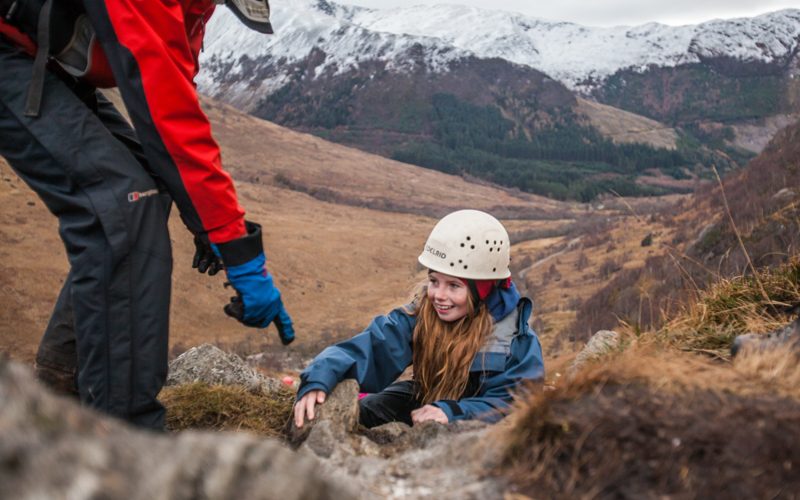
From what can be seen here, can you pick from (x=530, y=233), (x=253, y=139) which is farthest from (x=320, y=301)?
(x=253, y=139)

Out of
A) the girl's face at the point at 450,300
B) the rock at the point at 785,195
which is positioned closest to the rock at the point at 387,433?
the girl's face at the point at 450,300

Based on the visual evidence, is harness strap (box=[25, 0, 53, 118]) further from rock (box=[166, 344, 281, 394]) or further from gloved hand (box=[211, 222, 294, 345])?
rock (box=[166, 344, 281, 394])

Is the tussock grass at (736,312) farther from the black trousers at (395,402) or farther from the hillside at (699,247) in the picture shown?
the black trousers at (395,402)

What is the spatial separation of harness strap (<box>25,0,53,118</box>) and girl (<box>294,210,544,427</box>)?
187 cm

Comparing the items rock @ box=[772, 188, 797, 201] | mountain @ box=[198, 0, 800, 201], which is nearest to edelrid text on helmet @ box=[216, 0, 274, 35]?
rock @ box=[772, 188, 797, 201]

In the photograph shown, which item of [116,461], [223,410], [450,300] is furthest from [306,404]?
[116,461]

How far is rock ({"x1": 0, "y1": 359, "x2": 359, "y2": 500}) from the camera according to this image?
1.07m

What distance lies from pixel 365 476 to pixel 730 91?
179449 mm

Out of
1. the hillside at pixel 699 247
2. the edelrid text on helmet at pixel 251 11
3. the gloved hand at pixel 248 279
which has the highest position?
the edelrid text on helmet at pixel 251 11

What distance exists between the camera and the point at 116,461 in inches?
45.5

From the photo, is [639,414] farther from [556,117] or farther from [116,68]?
[556,117]

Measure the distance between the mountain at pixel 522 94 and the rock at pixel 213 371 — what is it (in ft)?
289

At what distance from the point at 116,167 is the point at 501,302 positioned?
2417 millimetres

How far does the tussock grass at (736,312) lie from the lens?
12.3 feet
